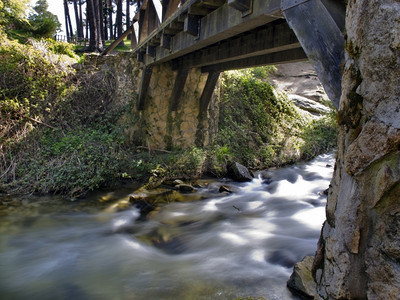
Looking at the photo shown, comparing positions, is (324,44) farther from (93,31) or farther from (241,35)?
(93,31)

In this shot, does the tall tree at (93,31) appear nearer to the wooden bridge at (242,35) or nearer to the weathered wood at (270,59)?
the wooden bridge at (242,35)

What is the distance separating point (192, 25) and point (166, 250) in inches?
131

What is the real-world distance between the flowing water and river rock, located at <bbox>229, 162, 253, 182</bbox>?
1167 mm

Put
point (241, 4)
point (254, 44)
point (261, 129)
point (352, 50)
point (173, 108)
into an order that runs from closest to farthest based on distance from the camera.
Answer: point (352, 50) < point (241, 4) < point (254, 44) < point (173, 108) < point (261, 129)

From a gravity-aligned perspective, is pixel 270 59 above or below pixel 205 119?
above

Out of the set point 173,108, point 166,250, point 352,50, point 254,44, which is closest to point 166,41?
point 254,44

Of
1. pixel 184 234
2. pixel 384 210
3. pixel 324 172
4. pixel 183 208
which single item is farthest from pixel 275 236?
pixel 324 172

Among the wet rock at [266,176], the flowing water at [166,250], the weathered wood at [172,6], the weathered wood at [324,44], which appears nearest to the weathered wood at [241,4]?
the weathered wood at [324,44]

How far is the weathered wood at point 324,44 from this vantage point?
2.49 meters

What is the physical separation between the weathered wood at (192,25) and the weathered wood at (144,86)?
3.71 m

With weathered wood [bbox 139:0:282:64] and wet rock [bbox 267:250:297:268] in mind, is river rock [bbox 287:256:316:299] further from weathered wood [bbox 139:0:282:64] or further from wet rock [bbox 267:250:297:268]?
weathered wood [bbox 139:0:282:64]

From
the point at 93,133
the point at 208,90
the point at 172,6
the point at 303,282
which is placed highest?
the point at 172,6

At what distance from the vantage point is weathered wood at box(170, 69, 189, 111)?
323 inches

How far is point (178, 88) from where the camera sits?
854 centimetres
